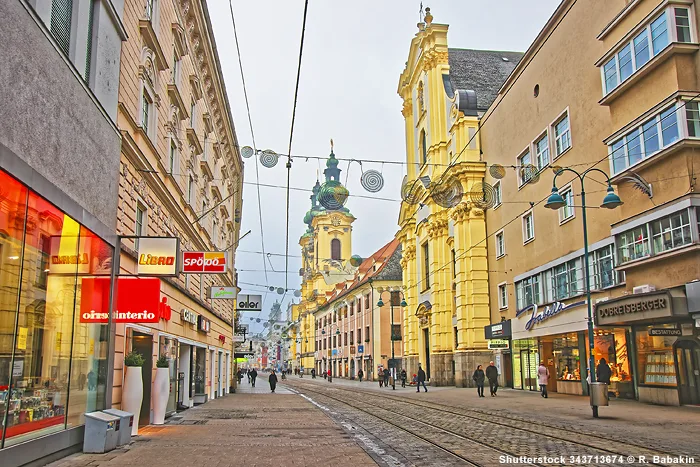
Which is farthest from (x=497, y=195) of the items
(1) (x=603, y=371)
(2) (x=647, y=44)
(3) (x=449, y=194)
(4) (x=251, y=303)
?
(2) (x=647, y=44)

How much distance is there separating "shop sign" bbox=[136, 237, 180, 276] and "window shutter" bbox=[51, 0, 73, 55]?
455 cm

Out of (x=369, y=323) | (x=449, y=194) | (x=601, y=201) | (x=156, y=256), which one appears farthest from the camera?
(x=369, y=323)

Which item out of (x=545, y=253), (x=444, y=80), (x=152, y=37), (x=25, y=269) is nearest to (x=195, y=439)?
(x=25, y=269)

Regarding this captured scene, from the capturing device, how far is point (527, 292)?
3475cm

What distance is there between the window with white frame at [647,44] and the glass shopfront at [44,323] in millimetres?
17752

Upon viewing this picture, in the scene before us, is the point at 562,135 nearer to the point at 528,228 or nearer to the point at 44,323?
the point at 528,228

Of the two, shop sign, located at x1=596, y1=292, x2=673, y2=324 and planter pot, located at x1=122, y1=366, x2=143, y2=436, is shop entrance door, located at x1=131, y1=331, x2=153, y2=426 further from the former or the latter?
shop sign, located at x1=596, y1=292, x2=673, y2=324

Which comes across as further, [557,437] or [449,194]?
[449,194]

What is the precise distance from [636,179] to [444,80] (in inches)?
1121

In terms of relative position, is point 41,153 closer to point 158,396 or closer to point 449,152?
point 158,396

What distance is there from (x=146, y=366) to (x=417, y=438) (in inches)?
279

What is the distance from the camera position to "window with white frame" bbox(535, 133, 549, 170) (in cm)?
3224

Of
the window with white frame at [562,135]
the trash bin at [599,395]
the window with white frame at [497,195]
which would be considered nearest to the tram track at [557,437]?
the trash bin at [599,395]

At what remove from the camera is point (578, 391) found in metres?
29.1
